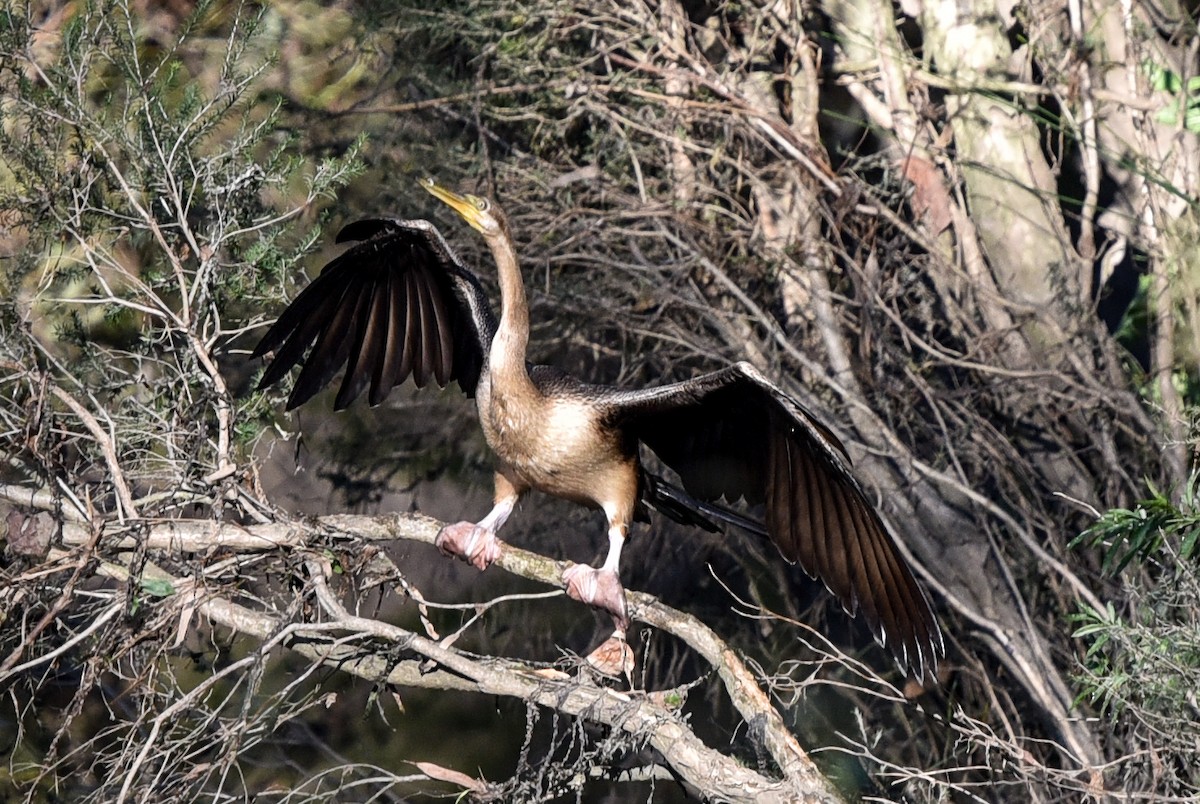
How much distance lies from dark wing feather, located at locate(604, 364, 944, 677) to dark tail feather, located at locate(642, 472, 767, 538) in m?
0.06

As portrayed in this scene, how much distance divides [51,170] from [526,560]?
5.15 ft

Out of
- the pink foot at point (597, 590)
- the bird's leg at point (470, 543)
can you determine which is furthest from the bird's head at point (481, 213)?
the pink foot at point (597, 590)

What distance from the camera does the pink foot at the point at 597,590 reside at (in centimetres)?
315

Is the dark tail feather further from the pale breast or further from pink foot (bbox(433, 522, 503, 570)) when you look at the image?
pink foot (bbox(433, 522, 503, 570))

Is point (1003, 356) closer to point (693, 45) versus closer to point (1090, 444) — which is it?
point (1090, 444)

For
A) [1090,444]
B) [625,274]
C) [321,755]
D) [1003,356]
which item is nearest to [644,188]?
[625,274]

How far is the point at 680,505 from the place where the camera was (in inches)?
150

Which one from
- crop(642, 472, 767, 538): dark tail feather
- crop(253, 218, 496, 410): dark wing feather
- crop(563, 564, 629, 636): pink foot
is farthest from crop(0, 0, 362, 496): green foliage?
→ crop(642, 472, 767, 538): dark tail feather

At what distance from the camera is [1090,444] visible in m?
4.90

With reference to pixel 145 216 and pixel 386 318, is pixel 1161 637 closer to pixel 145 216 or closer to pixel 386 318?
pixel 386 318

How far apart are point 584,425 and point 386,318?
80cm

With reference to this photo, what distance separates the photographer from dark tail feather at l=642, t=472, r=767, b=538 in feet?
11.9

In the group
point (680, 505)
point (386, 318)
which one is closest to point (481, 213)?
point (386, 318)

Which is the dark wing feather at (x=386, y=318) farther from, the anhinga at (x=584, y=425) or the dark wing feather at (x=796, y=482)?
the dark wing feather at (x=796, y=482)
